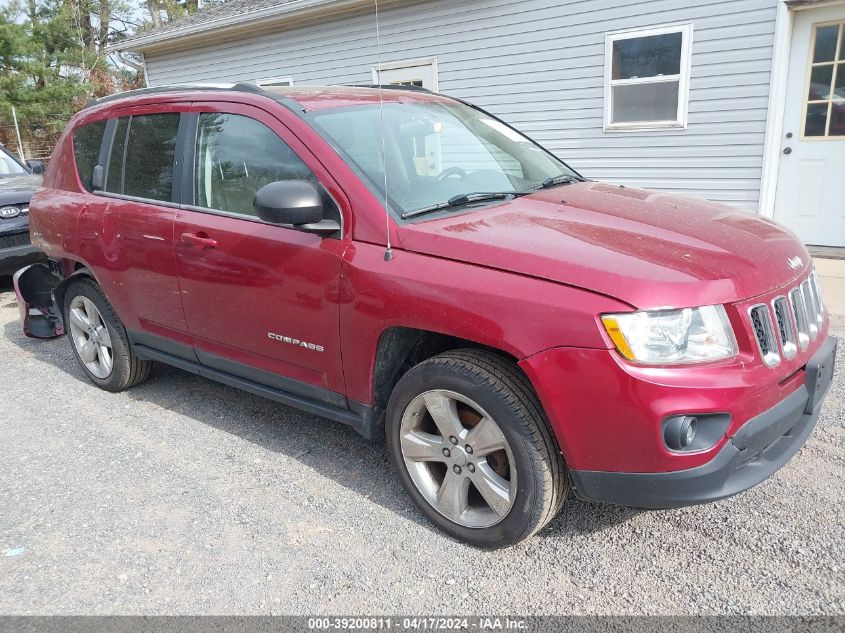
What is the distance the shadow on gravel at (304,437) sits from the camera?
288cm

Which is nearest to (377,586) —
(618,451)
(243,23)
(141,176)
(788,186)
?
(618,451)

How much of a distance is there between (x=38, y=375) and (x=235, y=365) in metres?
2.40

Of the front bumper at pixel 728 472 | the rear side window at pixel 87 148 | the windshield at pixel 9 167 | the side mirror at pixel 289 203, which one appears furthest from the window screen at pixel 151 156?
the windshield at pixel 9 167

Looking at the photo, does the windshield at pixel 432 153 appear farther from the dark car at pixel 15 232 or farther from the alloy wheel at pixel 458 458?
the dark car at pixel 15 232

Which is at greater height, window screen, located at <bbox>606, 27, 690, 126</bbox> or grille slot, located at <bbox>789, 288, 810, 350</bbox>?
window screen, located at <bbox>606, 27, 690, 126</bbox>

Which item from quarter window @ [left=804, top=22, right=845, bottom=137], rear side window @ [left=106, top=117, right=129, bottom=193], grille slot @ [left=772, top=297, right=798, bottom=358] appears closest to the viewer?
grille slot @ [left=772, top=297, right=798, bottom=358]

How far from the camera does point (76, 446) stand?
148 inches

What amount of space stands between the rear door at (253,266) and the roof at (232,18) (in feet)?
24.3

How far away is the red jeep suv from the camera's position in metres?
2.18

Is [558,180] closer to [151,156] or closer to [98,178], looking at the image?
[151,156]

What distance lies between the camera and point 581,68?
8.45 meters

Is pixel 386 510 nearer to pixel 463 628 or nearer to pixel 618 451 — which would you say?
pixel 463 628

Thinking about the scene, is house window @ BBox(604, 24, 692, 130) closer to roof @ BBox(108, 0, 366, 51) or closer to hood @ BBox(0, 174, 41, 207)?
roof @ BBox(108, 0, 366, 51)

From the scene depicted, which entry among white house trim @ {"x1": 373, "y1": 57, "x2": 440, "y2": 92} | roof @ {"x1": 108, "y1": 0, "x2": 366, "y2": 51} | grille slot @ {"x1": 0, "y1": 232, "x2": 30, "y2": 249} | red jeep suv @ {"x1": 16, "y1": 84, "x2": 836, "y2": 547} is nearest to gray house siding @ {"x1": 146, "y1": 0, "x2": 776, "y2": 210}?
white house trim @ {"x1": 373, "y1": 57, "x2": 440, "y2": 92}
